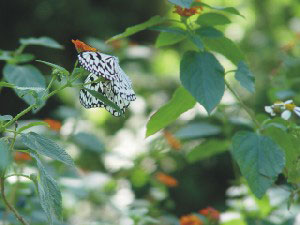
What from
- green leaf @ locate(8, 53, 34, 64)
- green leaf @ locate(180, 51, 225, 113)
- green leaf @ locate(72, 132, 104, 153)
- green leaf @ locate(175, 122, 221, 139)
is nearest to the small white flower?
green leaf @ locate(180, 51, 225, 113)

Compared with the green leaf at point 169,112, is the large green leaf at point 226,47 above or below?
above

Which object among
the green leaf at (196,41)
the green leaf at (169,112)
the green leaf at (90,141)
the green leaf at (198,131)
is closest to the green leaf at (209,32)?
the green leaf at (196,41)

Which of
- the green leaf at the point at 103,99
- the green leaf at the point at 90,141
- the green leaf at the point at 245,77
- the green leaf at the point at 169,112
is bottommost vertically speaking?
the green leaf at the point at 103,99

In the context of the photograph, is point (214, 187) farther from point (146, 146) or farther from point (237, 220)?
point (237, 220)

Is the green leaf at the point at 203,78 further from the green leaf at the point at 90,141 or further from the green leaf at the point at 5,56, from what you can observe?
the green leaf at the point at 90,141

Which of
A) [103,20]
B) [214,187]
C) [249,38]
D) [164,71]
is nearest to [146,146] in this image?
[214,187]
